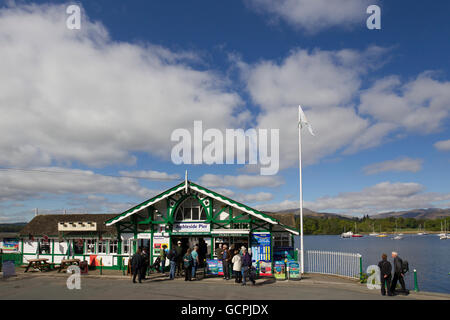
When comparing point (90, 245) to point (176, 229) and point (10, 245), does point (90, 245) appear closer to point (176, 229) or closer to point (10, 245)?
point (10, 245)

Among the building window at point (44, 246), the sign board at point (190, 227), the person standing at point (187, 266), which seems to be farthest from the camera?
the building window at point (44, 246)

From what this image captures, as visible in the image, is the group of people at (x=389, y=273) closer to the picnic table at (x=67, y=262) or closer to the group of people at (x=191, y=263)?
the group of people at (x=191, y=263)

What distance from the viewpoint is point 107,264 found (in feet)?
74.0

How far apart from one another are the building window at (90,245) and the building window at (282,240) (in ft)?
39.5

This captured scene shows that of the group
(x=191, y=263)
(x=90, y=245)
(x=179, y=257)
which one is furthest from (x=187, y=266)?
(x=90, y=245)

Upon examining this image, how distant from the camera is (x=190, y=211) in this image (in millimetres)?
21141

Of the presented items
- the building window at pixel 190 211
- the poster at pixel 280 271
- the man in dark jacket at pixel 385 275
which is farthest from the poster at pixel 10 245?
the man in dark jacket at pixel 385 275

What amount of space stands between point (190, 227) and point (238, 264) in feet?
16.1

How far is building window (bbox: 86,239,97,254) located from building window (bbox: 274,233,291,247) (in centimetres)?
1205

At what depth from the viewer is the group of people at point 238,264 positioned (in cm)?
1638

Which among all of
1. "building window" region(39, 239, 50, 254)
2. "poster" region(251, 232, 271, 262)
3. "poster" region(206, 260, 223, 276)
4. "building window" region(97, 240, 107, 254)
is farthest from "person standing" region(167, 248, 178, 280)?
"building window" region(39, 239, 50, 254)

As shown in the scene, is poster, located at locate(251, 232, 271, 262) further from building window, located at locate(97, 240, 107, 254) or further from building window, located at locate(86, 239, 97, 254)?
building window, located at locate(86, 239, 97, 254)

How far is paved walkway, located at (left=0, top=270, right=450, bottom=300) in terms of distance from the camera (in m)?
13.8
